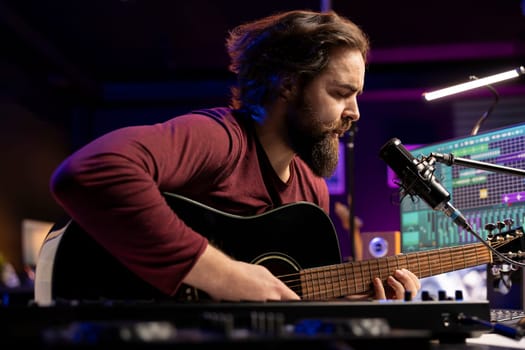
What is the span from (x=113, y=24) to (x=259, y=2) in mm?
1614

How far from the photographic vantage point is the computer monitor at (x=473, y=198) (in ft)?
6.95

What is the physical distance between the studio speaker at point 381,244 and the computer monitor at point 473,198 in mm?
36

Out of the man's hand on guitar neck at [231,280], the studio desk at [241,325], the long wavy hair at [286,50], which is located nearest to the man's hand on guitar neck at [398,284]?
the man's hand on guitar neck at [231,280]

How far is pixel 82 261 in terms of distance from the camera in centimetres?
136

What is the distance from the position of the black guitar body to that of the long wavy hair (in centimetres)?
51

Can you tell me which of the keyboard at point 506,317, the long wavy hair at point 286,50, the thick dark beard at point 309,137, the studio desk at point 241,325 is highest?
the long wavy hair at point 286,50

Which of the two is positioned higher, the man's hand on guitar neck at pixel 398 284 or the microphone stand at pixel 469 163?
the microphone stand at pixel 469 163

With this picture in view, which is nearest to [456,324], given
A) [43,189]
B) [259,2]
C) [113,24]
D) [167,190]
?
[167,190]

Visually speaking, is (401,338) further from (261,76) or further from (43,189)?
(43,189)

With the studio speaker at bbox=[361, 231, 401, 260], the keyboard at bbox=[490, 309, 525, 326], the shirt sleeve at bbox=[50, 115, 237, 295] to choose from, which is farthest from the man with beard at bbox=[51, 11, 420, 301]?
the studio speaker at bbox=[361, 231, 401, 260]

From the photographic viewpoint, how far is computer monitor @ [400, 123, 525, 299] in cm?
212

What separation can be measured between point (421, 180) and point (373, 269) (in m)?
0.30

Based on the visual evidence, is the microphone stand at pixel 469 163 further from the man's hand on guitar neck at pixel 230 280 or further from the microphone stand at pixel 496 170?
the man's hand on guitar neck at pixel 230 280

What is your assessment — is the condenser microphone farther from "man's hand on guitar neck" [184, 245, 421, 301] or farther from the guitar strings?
"man's hand on guitar neck" [184, 245, 421, 301]
